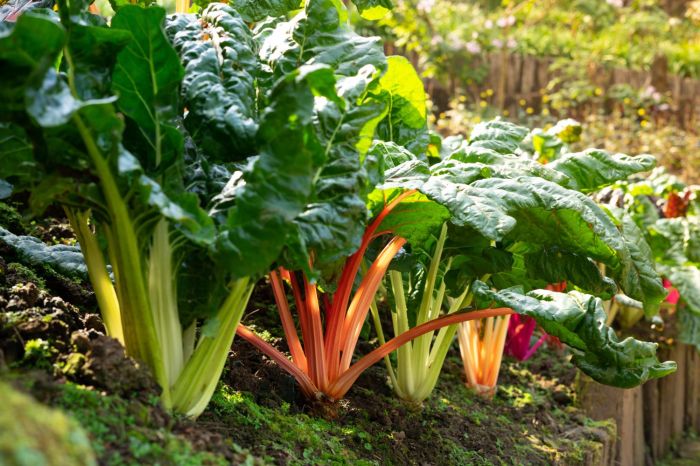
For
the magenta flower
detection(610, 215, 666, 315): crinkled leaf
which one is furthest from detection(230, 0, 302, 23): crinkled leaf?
the magenta flower

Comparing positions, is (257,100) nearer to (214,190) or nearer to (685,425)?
(214,190)

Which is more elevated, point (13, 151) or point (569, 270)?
point (13, 151)

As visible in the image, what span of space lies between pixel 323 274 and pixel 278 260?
0.50 m

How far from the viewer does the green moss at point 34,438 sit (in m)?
0.97

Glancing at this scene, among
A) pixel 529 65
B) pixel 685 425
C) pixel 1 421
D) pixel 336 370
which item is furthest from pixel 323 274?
pixel 529 65

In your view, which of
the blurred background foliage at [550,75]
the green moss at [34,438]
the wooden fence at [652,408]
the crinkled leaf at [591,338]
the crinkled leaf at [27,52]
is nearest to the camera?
the green moss at [34,438]

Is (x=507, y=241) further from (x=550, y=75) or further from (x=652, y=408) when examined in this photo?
(x=550, y=75)

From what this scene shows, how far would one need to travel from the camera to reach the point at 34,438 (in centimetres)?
102

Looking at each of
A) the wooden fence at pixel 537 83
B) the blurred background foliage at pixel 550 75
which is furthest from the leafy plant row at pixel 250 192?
the wooden fence at pixel 537 83

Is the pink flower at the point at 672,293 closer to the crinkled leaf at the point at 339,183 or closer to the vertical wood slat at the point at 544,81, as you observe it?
the crinkled leaf at the point at 339,183

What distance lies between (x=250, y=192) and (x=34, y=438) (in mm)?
793

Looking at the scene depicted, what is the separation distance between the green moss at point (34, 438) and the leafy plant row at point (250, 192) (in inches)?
22.5

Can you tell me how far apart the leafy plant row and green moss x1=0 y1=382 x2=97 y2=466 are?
22.5 inches

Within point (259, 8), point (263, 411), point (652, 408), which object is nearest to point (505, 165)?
point (259, 8)
